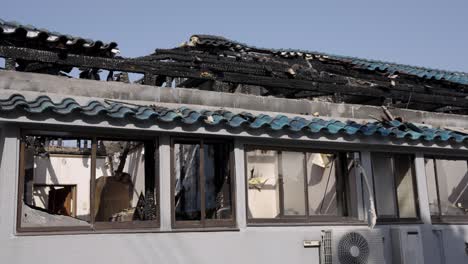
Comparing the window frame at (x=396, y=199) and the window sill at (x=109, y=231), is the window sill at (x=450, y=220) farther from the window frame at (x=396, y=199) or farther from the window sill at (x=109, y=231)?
the window sill at (x=109, y=231)

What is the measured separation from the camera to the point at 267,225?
31.1 feet

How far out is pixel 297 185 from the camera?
1007 cm

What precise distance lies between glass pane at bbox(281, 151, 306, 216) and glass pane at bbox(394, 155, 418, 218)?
2.22m

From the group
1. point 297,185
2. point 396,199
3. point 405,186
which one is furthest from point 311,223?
point 405,186

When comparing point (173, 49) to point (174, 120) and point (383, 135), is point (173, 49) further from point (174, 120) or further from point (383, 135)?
point (383, 135)

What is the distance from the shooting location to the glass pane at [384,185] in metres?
10.8

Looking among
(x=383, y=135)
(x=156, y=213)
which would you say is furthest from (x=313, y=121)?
(x=156, y=213)

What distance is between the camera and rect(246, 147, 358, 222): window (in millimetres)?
9773

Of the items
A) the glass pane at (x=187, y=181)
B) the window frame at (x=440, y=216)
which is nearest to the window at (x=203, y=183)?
the glass pane at (x=187, y=181)

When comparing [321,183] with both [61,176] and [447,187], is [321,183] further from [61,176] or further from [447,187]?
[61,176]

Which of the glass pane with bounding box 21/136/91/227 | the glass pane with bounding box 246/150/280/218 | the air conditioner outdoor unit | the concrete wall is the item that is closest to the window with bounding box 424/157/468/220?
the concrete wall

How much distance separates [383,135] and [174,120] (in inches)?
155

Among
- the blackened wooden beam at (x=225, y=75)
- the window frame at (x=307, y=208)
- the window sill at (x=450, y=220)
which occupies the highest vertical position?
the blackened wooden beam at (x=225, y=75)

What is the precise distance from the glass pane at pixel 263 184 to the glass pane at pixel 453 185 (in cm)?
382
